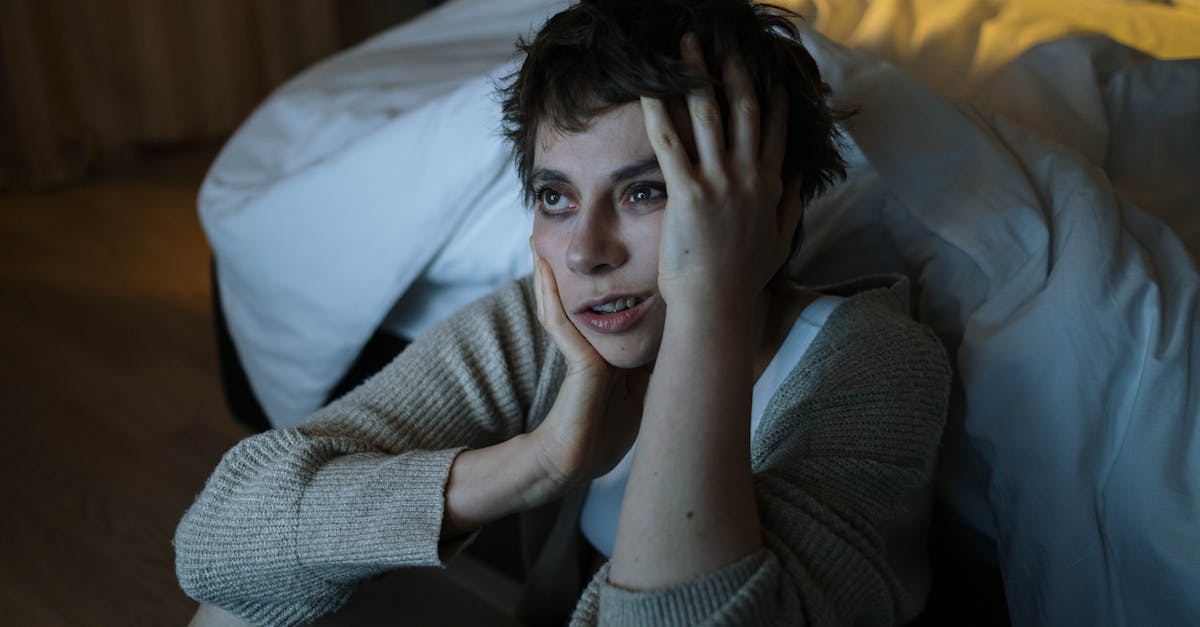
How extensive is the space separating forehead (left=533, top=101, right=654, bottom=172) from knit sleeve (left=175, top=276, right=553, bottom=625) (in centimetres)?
26

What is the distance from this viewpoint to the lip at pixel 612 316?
2.90 ft

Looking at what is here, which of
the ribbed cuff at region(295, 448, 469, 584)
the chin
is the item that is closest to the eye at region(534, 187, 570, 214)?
the chin

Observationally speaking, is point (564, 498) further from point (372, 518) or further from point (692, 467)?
point (692, 467)

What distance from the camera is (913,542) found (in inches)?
42.1

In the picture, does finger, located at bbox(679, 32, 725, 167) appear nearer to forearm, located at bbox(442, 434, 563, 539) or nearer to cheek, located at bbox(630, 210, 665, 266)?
cheek, located at bbox(630, 210, 665, 266)

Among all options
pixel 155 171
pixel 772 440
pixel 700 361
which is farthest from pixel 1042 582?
pixel 155 171

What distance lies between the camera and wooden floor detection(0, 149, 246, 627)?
1544 millimetres

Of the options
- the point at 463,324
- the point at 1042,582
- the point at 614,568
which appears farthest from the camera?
the point at 463,324

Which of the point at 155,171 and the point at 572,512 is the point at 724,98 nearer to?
the point at 572,512

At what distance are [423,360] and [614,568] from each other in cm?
39

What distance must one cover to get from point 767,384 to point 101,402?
1.52 m

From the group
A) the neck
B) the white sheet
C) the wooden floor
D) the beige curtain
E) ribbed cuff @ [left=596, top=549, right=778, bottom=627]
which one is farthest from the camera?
the beige curtain

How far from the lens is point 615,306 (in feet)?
2.94

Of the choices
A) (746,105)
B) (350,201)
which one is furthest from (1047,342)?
(350,201)
